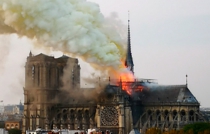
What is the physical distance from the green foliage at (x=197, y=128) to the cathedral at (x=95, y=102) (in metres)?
11.6

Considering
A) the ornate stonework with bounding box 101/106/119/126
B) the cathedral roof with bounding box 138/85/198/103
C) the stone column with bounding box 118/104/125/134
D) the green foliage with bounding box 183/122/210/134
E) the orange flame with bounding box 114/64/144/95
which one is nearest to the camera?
the green foliage with bounding box 183/122/210/134

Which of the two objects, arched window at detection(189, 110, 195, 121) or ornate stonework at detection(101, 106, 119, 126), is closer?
arched window at detection(189, 110, 195, 121)

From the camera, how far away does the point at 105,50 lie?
420ft

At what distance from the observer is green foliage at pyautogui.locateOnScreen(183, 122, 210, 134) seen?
134700 mm

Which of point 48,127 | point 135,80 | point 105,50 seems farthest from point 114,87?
point 105,50

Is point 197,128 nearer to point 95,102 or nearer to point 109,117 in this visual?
point 109,117

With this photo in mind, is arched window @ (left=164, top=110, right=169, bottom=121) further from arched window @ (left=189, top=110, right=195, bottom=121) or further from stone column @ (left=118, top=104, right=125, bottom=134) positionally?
stone column @ (left=118, top=104, right=125, bottom=134)

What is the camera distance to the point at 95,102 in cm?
16175

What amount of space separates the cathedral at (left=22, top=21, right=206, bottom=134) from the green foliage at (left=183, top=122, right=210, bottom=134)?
11.6 meters

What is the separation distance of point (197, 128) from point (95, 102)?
29.0 meters

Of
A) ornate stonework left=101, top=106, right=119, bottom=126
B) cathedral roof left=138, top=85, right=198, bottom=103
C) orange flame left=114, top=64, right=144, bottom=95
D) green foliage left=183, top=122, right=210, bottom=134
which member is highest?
orange flame left=114, top=64, right=144, bottom=95

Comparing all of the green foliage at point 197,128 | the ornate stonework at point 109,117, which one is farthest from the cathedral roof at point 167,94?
the green foliage at point 197,128

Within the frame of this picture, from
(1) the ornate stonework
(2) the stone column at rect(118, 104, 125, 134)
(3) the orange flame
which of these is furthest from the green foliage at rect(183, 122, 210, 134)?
(1) the ornate stonework

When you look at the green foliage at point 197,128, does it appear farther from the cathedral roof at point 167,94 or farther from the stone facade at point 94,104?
the cathedral roof at point 167,94
